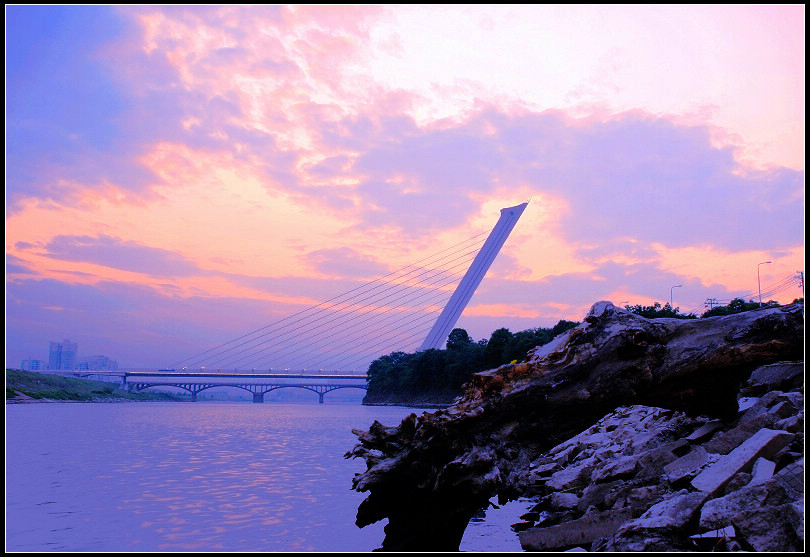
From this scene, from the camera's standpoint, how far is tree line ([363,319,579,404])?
7256 cm

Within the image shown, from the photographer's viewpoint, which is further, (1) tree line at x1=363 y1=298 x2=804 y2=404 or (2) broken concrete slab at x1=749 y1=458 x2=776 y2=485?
(1) tree line at x1=363 y1=298 x2=804 y2=404

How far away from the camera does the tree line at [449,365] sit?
72562 millimetres

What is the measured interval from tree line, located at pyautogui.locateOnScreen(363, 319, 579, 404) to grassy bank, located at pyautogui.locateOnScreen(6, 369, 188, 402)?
54.0 metres

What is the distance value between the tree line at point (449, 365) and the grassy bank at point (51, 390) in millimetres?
53971

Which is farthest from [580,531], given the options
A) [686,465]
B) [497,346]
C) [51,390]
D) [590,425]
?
[51,390]

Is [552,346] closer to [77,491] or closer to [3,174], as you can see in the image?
[3,174]

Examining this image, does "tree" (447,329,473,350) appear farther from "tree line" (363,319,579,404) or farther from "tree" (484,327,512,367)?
"tree" (484,327,512,367)

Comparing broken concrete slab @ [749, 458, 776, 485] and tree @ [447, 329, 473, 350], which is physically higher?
tree @ [447, 329, 473, 350]

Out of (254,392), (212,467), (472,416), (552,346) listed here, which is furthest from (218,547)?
(254,392)

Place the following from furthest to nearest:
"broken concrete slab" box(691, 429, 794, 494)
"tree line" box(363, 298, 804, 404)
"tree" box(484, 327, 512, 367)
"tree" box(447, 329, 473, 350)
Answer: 1. "tree" box(447, 329, 473, 350)
2. "tree" box(484, 327, 512, 367)
3. "tree line" box(363, 298, 804, 404)
4. "broken concrete slab" box(691, 429, 794, 494)

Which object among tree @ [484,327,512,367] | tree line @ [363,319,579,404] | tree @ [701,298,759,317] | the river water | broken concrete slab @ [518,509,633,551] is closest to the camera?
broken concrete slab @ [518,509,633,551]

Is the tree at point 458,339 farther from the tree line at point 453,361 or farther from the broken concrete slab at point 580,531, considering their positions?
the broken concrete slab at point 580,531

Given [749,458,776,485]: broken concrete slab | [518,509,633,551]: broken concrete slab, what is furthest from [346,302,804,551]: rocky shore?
[749,458,776,485]: broken concrete slab

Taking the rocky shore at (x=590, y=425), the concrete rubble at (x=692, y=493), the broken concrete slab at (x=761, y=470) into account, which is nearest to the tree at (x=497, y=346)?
the concrete rubble at (x=692, y=493)
